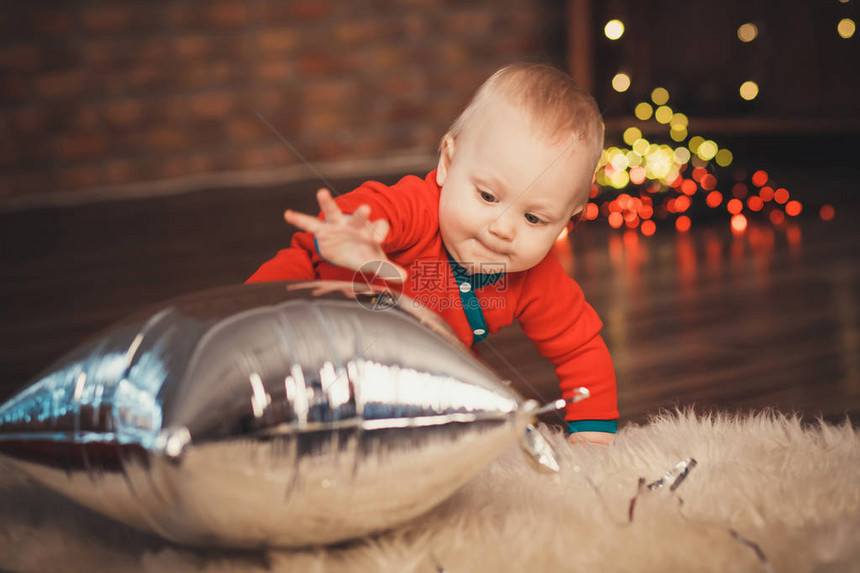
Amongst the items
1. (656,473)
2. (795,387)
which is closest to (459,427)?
(656,473)

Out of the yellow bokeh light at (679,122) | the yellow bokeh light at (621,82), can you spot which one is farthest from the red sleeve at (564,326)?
the yellow bokeh light at (621,82)

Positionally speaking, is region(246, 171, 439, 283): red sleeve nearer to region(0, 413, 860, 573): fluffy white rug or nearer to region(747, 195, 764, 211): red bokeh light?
region(0, 413, 860, 573): fluffy white rug

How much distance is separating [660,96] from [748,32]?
13.7 inches

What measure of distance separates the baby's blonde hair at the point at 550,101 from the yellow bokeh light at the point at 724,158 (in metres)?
2.05

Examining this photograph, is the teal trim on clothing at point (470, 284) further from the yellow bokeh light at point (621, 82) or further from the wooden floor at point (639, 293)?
the yellow bokeh light at point (621, 82)

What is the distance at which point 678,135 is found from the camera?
299 centimetres

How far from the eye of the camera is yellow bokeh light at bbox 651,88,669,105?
10.3 feet

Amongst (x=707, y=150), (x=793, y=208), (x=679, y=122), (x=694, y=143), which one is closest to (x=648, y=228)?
(x=793, y=208)

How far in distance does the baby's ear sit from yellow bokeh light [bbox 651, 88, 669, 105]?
2338 millimetres

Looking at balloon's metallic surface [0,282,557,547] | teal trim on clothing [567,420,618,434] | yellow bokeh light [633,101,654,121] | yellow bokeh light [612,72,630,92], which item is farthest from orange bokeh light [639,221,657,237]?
balloon's metallic surface [0,282,557,547]

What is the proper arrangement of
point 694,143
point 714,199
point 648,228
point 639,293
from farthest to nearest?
point 694,143 → point 714,199 → point 648,228 → point 639,293

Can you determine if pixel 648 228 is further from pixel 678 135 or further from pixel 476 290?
pixel 476 290

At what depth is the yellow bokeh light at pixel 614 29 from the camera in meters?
3.28

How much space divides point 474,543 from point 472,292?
34cm
